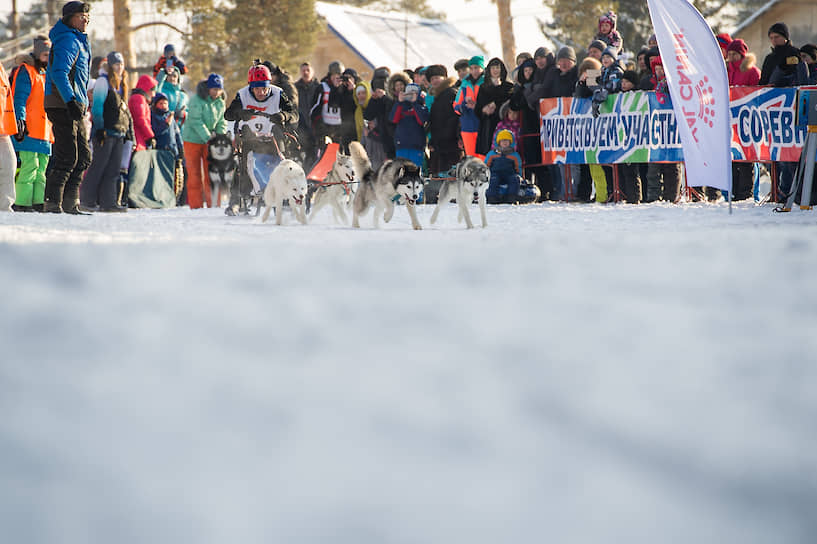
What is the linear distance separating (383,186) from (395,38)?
2523 cm

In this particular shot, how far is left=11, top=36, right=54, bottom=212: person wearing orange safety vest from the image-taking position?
842cm

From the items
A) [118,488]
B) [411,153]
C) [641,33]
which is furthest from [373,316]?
[641,33]

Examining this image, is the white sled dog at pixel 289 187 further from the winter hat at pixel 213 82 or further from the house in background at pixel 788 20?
the house in background at pixel 788 20

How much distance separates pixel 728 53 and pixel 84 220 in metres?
6.58

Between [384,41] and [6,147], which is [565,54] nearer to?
[6,147]

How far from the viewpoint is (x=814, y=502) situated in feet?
9.00

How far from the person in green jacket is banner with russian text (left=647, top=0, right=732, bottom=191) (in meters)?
5.32

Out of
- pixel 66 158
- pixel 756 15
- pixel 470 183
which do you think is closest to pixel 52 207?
pixel 66 158

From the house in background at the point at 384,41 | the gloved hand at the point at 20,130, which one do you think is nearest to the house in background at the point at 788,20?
the house in background at the point at 384,41

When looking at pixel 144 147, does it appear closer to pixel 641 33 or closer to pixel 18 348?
pixel 18 348

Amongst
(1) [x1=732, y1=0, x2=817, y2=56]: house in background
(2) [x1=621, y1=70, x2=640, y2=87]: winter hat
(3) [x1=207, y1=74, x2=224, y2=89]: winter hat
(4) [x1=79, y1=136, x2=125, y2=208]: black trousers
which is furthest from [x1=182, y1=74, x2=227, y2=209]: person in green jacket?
(1) [x1=732, y1=0, x2=817, y2=56]: house in background

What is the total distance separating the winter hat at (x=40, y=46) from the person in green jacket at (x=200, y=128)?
218 centimetres

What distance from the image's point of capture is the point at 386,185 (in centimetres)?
731

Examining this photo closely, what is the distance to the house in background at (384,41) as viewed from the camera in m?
29.7
